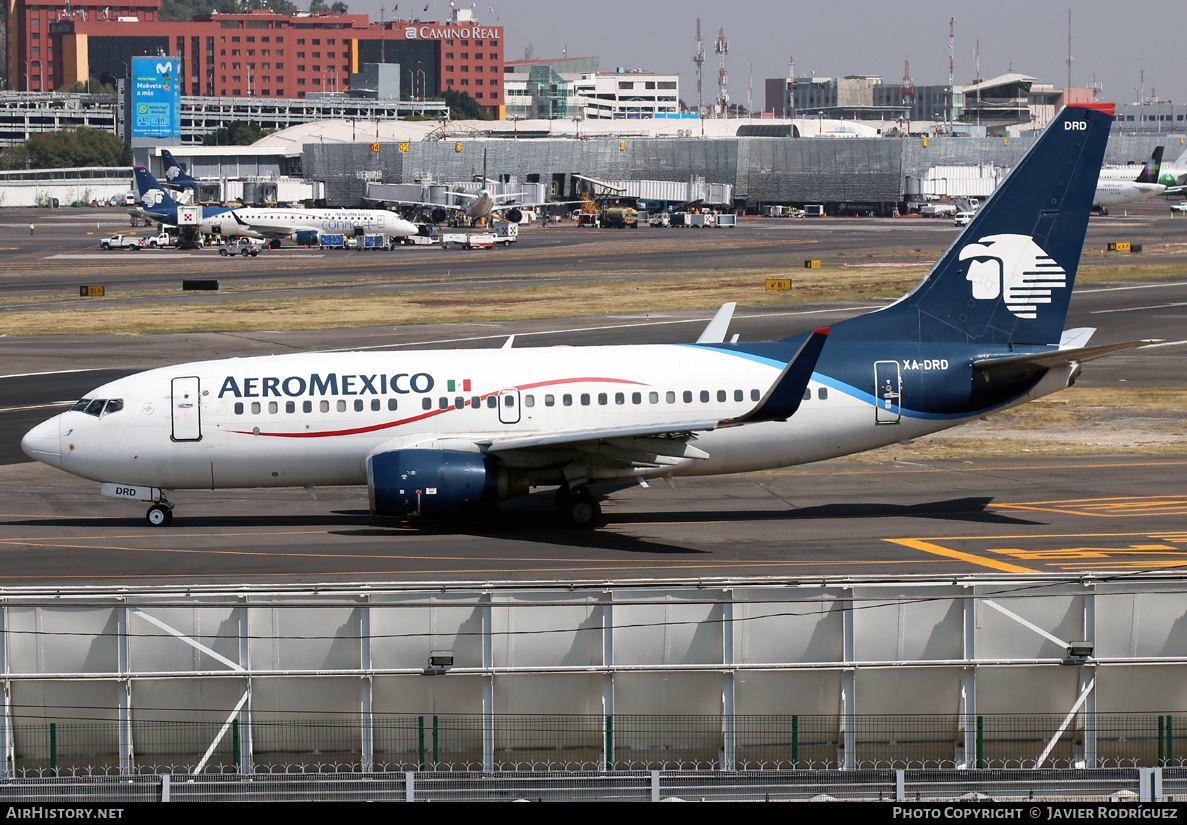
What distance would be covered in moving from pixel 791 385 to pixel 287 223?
5308 inches

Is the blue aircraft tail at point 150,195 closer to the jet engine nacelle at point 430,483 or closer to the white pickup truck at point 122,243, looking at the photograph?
the white pickup truck at point 122,243

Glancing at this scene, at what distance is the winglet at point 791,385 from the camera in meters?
32.2

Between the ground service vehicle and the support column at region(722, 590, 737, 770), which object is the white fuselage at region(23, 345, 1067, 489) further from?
the ground service vehicle

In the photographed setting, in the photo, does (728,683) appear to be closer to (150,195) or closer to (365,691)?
(365,691)

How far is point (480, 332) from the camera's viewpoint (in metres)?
80.2

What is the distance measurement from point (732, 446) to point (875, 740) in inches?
709

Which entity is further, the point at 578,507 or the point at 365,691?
the point at 578,507

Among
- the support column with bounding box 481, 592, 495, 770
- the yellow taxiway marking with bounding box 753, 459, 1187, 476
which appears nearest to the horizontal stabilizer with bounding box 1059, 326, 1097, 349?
the yellow taxiway marking with bounding box 753, 459, 1187, 476

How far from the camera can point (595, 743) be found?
1912 cm

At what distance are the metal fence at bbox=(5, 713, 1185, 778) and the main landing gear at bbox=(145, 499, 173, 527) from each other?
19432mm

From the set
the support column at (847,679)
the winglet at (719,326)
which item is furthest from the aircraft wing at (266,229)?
the support column at (847,679)

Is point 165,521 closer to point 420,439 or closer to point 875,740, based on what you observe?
point 420,439

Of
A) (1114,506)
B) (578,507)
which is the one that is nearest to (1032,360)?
(1114,506)

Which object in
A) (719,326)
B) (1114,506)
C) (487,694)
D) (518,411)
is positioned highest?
(719,326)
